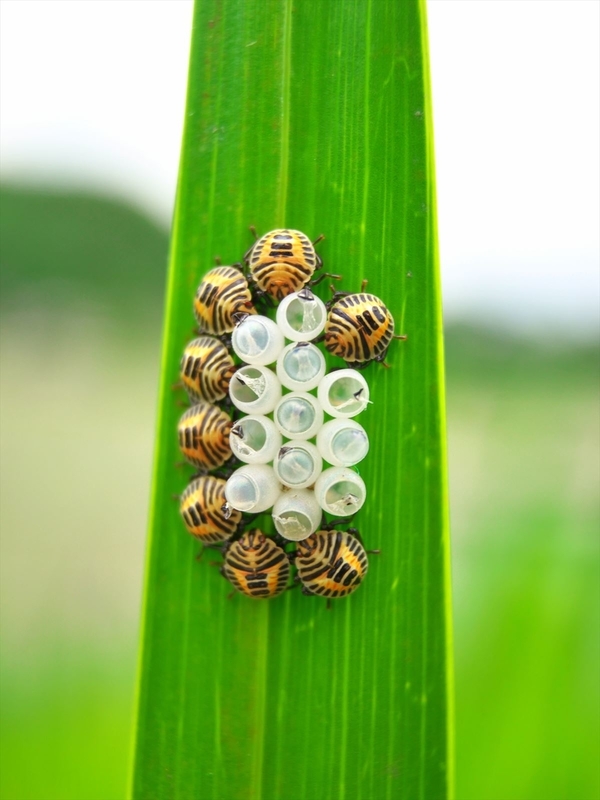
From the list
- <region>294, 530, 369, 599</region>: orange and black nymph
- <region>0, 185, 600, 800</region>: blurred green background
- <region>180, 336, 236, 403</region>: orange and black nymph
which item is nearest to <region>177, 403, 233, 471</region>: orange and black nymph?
<region>180, 336, 236, 403</region>: orange and black nymph

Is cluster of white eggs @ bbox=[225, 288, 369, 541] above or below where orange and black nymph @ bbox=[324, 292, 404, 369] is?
below

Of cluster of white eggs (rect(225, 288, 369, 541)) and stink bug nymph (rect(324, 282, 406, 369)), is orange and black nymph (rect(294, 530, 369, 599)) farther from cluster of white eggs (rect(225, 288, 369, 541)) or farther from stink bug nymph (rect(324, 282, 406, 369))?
stink bug nymph (rect(324, 282, 406, 369))

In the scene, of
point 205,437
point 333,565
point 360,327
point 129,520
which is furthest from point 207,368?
point 129,520

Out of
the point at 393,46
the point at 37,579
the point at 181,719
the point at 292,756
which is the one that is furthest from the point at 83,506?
the point at 393,46

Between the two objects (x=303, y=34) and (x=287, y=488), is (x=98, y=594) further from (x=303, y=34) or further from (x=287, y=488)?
(x=303, y=34)

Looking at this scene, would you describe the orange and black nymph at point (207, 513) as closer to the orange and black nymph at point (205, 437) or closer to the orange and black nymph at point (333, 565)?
the orange and black nymph at point (205, 437)

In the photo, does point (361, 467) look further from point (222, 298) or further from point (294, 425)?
point (222, 298)

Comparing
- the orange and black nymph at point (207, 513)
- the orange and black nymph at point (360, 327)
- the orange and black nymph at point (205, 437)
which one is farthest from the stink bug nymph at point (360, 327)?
the orange and black nymph at point (207, 513)
